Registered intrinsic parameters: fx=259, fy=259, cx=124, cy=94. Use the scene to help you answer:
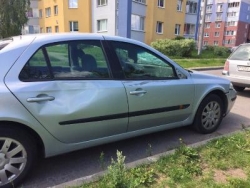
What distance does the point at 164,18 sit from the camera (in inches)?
1167

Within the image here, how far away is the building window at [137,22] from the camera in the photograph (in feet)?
88.1

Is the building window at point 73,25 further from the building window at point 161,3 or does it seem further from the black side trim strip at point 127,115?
the black side trim strip at point 127,115

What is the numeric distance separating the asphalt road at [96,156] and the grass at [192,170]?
1.28 feet

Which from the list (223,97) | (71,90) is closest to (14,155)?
(71,90)

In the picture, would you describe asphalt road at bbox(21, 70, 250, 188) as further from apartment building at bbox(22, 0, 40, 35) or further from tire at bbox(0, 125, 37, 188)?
apartment building at bbox(22, 0, 40, 35)

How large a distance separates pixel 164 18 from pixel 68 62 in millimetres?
28430

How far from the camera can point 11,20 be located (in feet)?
75.2

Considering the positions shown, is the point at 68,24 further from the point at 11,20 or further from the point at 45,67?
the point at 45,67

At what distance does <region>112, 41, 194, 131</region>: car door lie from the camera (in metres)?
3.29

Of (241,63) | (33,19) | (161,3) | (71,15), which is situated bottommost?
(241,63)

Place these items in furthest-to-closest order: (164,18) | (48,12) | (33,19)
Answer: (33,19) < (48,12) < (164,18)

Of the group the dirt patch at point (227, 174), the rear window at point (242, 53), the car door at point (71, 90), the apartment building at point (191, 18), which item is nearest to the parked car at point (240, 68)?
the rear window at point (242, 53)

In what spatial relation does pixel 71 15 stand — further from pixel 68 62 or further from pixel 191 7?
pixel 68 62

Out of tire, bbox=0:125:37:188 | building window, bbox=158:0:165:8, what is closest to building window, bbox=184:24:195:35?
building window, bbox=158:0:165:8
